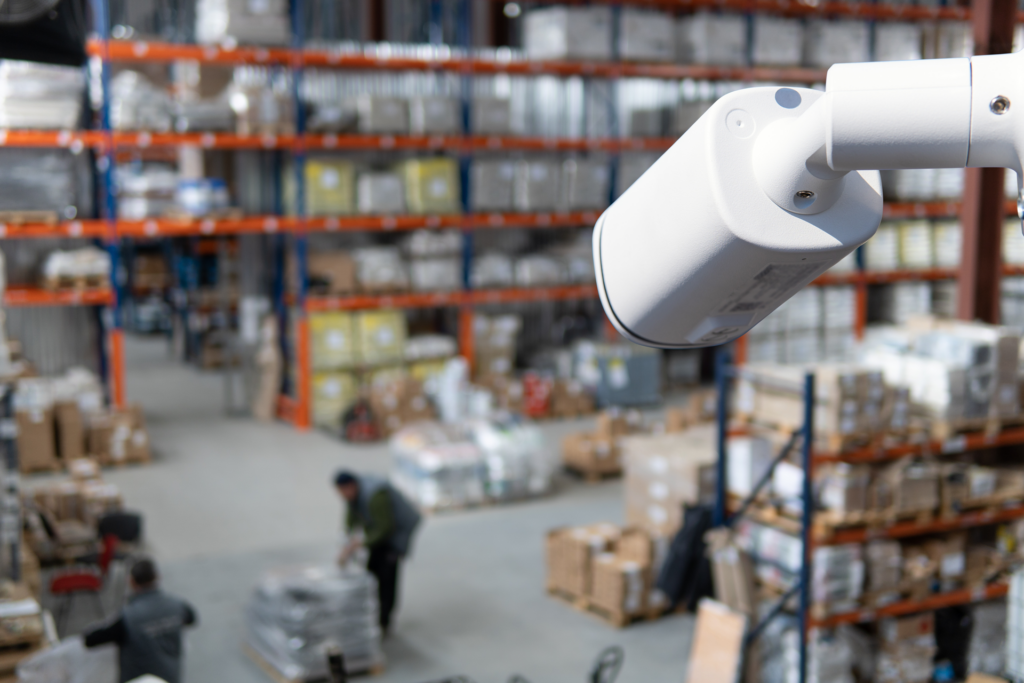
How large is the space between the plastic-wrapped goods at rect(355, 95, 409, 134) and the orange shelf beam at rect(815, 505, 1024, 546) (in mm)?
8067

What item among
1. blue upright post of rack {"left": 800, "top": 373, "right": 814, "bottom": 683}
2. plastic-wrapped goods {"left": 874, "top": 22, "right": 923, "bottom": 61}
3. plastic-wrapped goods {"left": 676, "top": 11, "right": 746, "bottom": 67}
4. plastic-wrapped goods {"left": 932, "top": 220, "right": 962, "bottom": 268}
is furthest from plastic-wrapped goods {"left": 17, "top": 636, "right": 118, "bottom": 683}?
plastic-wrapped goods {"left": 932, "top": 220, "right": 962, "bottom": 268}

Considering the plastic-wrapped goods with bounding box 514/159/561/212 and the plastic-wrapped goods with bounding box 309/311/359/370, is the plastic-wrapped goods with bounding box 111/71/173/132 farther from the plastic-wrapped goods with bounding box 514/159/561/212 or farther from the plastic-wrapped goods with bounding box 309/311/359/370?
the plastic-wrapped goods with bounding box 514/159/561/212

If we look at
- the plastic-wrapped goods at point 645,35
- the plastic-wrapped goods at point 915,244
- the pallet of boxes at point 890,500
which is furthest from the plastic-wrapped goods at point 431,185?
the pallet of boxes at point 890,500

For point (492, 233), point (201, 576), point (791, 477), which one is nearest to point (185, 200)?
point (492, 233)

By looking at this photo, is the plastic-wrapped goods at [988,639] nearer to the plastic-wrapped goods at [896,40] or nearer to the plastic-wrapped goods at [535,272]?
the plastic-wrapped goods at [535,272]

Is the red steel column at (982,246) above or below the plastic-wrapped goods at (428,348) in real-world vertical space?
above

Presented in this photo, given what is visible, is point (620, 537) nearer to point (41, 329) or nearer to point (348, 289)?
point (348, 289)

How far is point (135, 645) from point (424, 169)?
8700 mm

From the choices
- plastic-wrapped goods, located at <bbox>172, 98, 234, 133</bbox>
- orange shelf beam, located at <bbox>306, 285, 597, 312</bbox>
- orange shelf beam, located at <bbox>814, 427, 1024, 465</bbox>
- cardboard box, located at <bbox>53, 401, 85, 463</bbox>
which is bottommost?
cardboard box, located at <bbox>53, 401, 85, 463</bbox>

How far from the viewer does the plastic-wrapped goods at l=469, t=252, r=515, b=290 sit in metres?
13.7

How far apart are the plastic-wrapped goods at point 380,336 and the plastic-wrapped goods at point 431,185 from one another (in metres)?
1.37

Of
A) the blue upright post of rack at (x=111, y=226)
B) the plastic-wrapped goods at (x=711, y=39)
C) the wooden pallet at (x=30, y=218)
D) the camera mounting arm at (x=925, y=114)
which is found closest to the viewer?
the camera mounting arm at (x=925, y=114)

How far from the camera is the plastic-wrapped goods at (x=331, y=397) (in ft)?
41.9

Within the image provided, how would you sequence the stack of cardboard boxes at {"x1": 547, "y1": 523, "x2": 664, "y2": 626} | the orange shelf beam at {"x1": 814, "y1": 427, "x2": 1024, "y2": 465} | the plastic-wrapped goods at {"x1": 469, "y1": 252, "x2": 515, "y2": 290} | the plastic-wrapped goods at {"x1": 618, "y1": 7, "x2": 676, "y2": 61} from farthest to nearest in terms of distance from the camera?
the plastic-wrapped goods at {"x1": 618, "y1": 7, "x2": 676, "y2": 61}, the plastic-wrapped goods at {"x1": 469, "y1": 252, "x2": 515, "y2": 290}, the stack of cardboard boxes at {"x1": 547, "y1": 523, "x2": 664, "y2": 626}, the orange shelf beam at {"x1": 814, "y1": 427, "x2": 1024, "y2": 465}
